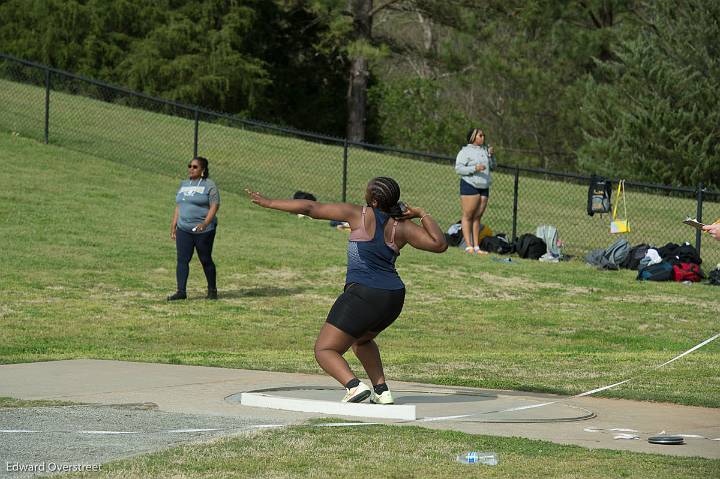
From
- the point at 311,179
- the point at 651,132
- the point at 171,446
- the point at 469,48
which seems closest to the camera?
the point at 171,446

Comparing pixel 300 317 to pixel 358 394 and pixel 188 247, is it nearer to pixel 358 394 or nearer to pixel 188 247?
pixel 188 247

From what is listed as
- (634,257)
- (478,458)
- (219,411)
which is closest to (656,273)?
(634,257)

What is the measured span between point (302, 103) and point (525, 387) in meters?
39.2

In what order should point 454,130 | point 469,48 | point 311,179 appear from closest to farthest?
1. point 311,179
2. point 469,48
3. point 454,130

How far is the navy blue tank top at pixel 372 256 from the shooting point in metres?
8.44

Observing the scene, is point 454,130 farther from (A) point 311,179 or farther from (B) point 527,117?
(A) point 311,179

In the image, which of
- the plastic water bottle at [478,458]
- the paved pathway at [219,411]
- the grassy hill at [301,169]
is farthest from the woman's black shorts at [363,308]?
the grassy hill at [301,169]

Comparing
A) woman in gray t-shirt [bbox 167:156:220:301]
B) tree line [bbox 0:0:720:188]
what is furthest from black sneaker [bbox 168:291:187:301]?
tree line [bbox 0:0:720:188]

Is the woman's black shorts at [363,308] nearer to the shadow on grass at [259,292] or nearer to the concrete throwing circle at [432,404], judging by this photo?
the concrete throwing circle at [432,404]

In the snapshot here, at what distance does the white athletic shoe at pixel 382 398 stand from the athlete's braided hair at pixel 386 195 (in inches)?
48.4

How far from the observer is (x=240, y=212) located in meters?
24.4

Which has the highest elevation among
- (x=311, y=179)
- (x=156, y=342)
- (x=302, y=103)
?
(x=302, y=103)

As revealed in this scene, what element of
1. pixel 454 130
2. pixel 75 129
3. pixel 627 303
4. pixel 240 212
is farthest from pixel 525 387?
pixel 454 130

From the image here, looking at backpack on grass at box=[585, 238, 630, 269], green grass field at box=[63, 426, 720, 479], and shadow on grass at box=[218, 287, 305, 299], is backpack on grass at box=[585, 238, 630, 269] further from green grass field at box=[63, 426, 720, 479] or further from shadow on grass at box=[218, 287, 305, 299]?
green grass field at box=[63, 426, 720, 479]
